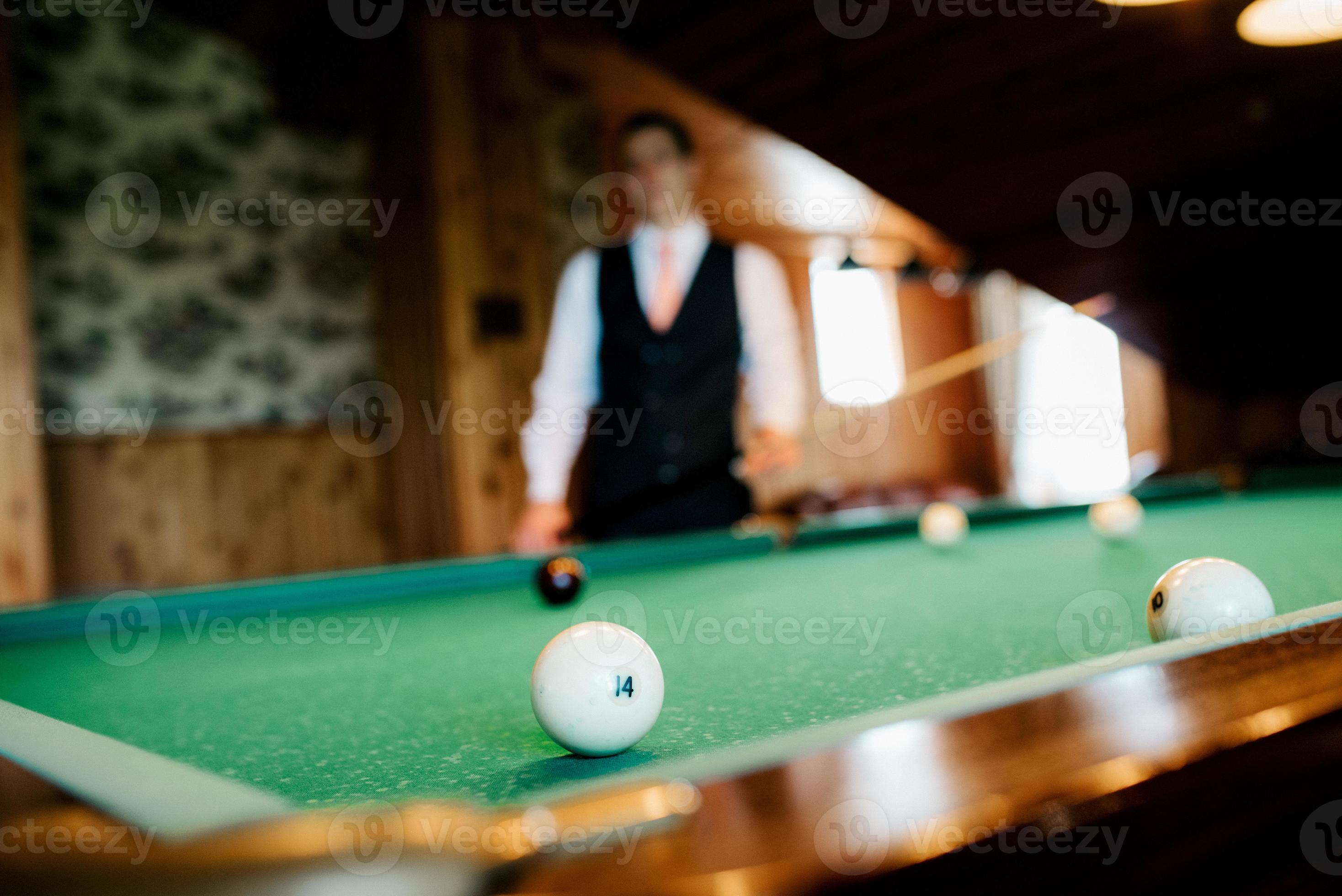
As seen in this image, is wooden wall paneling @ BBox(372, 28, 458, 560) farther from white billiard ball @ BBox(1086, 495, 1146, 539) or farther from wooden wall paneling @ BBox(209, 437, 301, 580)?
white billiard ball @ BBox(1086, 495, 1146, 539)

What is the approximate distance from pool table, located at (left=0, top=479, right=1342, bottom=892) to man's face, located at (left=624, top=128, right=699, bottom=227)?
3.94ft

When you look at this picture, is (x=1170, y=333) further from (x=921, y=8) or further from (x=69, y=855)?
(x=69, y=855)

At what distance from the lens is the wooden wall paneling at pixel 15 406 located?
126 inches

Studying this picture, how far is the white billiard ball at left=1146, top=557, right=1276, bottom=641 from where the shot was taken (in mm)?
883

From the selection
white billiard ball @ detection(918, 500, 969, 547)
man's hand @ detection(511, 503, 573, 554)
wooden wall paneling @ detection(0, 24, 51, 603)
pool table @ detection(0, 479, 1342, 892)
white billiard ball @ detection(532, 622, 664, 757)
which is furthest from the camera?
wooden wall paneling @ detection(0, 24, 51, 603)

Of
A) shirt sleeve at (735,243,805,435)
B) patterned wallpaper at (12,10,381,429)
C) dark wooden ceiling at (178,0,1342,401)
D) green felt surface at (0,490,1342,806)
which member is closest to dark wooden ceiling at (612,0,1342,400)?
dark wooden ceiling at (178,0,1342,401)

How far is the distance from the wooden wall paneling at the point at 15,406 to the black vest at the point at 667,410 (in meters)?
1.99

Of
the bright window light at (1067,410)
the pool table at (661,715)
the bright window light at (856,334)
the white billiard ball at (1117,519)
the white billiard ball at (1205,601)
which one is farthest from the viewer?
the bright window light at (1067,410)

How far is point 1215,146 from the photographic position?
2994 mm

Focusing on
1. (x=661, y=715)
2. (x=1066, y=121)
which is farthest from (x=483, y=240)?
(x=661, y=715)

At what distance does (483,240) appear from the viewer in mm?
4426

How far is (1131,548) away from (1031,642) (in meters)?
1.06

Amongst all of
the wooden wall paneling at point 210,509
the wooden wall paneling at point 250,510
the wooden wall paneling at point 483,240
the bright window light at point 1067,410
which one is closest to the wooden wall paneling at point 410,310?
the wooden wall paneling at point 483,240

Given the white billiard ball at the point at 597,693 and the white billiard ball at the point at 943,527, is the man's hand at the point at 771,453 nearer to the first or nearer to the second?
the white billiard ball at the point at 943,527
